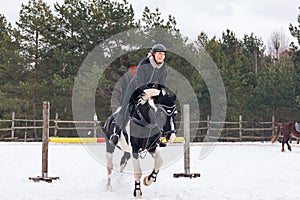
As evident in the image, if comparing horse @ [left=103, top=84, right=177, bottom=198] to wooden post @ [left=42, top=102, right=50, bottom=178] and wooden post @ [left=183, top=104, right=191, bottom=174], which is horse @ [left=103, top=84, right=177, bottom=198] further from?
wooden post @ [left=183, top=104, right=191, bottom=174]

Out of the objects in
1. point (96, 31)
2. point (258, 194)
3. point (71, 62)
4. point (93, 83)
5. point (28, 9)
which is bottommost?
point (258, 194)

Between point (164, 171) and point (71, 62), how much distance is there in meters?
21.0

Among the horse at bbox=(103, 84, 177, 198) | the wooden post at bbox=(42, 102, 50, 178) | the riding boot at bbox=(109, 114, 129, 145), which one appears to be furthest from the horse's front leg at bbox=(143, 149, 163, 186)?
the wooden post at bbox=(42, 102, 50, 178)

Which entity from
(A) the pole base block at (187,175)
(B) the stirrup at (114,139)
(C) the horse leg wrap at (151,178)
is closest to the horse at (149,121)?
(C) the horse leg wrap at (151,178)

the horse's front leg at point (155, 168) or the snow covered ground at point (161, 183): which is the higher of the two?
the horse's front leg at point (155, 168)

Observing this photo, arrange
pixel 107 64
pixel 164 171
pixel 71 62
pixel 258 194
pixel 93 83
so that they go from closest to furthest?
pixel 258 194, pixel 164 171, pixel 93 83, pixel 107 64, pixel 71 62

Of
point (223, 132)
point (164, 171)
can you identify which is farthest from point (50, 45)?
point (164, 171)

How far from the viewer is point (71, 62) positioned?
99.5 feet

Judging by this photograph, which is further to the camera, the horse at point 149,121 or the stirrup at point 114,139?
the stirrup at point 114,139

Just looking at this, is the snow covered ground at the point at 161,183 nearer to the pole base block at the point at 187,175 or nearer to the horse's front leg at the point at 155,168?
the pole base block at the point at 187,175

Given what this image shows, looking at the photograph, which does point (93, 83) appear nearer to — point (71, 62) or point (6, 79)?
point (71, 62)

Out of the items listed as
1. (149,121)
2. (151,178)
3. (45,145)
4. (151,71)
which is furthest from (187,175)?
(151,71)

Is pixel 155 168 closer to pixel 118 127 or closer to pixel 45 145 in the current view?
pixel 118 127

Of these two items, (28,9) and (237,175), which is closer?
(237,175)
